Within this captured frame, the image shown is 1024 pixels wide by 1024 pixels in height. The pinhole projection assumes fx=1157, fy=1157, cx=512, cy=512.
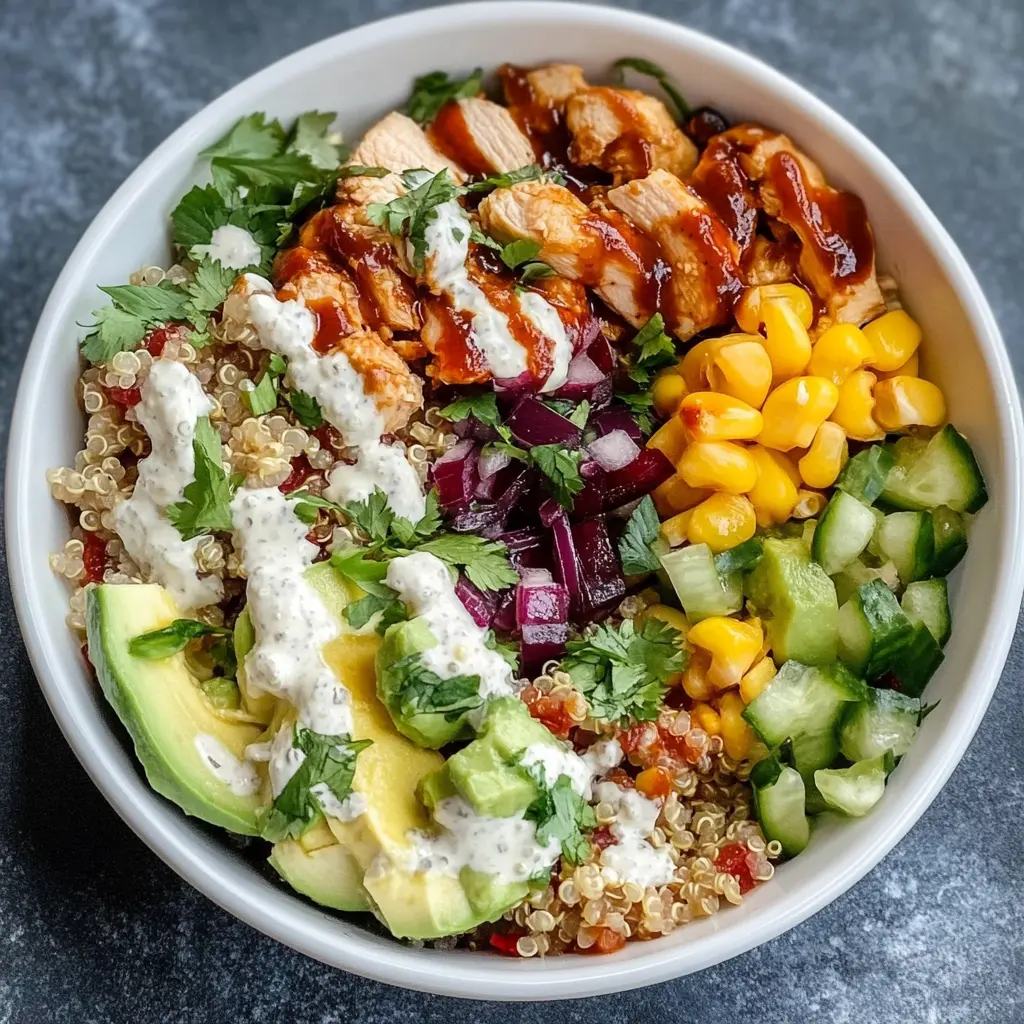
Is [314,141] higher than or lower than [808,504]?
higher

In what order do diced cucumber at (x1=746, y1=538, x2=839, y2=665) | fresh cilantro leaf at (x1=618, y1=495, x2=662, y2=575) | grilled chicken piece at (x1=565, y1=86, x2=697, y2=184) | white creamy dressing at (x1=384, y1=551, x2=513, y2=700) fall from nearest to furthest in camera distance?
white creamy dressing at (x1=384, y1=551, x2=513, y2=700)
diced cucumber at (x1=746, y1=538, x2=839, y2=665)
fresh cilantro leaf at (x1=618, y1=495, x2=662, y2=575)
grilled chicken piece at (x1=565, y1=86, x2=697, y2=184)

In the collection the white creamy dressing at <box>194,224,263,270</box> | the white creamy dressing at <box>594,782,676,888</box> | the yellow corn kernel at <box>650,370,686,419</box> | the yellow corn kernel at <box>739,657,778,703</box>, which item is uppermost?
the white creamy dressing at <box>194,224,263,270</box>

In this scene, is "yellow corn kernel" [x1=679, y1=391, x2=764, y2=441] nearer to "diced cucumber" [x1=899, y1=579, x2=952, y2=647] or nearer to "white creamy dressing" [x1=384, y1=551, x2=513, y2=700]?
"diced cucumber" [x1=899, y1=579, x2=952, y2=647]

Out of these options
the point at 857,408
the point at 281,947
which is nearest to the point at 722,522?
the point at 857,408

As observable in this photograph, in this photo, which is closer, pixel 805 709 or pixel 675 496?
pixel 805 709

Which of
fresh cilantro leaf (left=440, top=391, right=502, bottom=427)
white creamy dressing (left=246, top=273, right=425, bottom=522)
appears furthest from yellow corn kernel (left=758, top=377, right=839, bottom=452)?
white creamy dressing (left=246, top=273, right=425, bottom=522)

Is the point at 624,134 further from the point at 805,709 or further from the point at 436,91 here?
the point at 805,709

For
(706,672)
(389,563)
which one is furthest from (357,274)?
(706,672)

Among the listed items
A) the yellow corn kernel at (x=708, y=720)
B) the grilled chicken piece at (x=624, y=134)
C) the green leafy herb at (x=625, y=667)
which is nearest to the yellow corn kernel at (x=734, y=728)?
the yellow corn kernel at (x=708, y=720)
